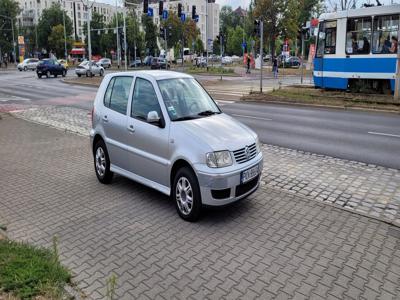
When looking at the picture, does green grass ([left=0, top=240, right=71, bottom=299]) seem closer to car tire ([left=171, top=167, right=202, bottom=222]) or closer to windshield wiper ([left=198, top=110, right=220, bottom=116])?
car tire ([left=171, top=167, right=202, bottom=222])

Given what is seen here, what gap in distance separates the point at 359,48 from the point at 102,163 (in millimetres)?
16050

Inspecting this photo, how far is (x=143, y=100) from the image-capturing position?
623 cm

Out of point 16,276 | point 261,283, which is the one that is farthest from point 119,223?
point 261,283

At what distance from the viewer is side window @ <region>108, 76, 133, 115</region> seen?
6.57 m

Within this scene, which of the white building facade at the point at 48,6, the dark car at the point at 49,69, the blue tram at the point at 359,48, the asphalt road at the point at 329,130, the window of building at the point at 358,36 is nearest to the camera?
the asphalt road at the point at 329,130

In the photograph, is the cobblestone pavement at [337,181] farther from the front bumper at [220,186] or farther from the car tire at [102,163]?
the car tire at [102,163]

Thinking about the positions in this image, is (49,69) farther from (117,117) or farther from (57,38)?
(57,38)

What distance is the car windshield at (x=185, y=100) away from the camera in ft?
19.5

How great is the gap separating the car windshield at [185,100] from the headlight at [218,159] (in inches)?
34.5

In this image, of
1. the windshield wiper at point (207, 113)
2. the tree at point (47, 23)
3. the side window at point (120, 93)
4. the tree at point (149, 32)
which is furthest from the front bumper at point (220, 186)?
the tree at point (47, 23)

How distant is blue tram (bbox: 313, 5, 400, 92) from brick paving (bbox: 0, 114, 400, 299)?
47.5ft

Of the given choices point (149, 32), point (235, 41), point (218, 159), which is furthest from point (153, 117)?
point (235, 41)

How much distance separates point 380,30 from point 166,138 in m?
16.4

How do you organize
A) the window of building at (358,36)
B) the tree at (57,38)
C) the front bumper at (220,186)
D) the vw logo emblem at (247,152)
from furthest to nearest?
1. the tree at (57,38)
2. the window of building at (358,36)
3. the vw logo emblem at (247,152)
4. the front bumper at (220,186)
